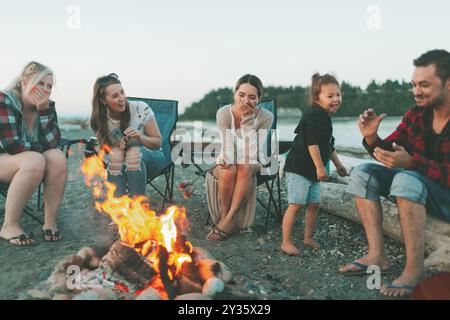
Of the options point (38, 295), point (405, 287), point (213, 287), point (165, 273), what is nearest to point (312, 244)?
point (405, 287)

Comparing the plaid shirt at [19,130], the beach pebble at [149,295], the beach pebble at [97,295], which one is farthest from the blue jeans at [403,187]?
the plaid shirt at [19,130]

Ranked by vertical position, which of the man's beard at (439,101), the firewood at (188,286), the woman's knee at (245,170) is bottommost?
the firewood at (188,286)

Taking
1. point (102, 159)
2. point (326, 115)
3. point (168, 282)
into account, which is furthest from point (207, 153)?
point (168, 282)

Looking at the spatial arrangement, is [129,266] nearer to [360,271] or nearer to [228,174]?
[228,174]

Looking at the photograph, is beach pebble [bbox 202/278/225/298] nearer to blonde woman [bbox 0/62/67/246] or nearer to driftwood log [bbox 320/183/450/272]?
driftwood log [bbox 320/183/450/272]

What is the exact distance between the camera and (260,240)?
3488 millimetres

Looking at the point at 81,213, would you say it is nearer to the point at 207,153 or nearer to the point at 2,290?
the point at 207,153

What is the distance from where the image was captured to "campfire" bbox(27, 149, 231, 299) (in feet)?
7.97

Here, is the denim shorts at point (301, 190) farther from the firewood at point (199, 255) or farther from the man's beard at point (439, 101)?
the man's beard at point (439, 101)

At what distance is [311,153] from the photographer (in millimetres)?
3117

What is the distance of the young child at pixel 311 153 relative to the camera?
10.3ft

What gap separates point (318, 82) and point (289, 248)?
1228 millimetres

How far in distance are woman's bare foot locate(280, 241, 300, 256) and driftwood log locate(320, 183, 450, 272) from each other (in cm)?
67
